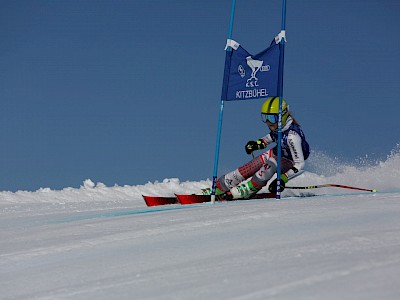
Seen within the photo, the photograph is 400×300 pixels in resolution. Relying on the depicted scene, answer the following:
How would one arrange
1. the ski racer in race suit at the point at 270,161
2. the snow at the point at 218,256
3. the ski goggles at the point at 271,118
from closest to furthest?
the snow at the point at 218,256 < the ski racer in race suit at the point at 270,161 < the ski goggles at the point at 271,118

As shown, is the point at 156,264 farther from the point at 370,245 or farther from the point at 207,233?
the point at 370,245

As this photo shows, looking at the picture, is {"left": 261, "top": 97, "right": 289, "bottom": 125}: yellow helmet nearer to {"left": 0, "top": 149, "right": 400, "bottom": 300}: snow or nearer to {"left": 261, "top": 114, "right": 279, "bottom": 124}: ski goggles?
{"left": 261, "top": 114, "right": 279, "bottom": 124}: ski goggles

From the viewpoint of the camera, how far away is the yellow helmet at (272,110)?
7.68 metres

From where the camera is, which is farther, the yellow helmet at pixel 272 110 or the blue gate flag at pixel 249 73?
the yellow helmet at pixel 272 110

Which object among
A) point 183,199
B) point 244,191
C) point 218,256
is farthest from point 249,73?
point 218,256

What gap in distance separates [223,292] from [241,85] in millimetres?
5271

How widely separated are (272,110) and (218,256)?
472cm

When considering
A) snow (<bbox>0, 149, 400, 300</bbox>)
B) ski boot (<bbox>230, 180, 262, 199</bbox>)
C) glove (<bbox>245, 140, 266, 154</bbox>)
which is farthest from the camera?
glove (<bbox>245, 140, 266, 154</bbox>)

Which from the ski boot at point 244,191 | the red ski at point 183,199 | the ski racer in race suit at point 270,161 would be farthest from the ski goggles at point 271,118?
the red ski at point 183,199

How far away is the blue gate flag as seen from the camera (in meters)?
7.17

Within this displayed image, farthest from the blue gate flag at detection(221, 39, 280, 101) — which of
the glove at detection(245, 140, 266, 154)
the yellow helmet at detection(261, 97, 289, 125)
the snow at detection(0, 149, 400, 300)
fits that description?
the snow at detection(0, 149, 400, 300)

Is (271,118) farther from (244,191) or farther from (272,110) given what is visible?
(244,191)

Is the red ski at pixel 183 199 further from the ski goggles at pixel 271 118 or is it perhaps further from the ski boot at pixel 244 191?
the ski goggles at pixel 271 118

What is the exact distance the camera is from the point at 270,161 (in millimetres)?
7902
